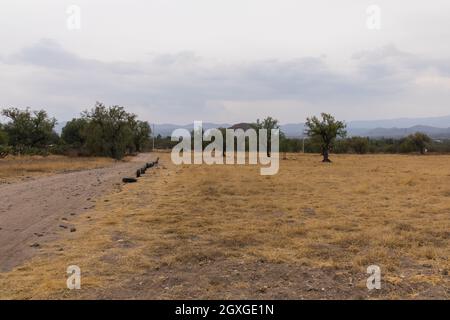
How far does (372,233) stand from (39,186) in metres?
15.6

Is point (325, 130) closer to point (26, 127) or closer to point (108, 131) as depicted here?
point (108, 131)

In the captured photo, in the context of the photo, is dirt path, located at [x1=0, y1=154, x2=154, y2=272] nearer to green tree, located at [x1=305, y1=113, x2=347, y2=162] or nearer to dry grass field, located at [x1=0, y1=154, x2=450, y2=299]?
dry grass field, located at [x1=0, y1=154, x2=450, y2=299]

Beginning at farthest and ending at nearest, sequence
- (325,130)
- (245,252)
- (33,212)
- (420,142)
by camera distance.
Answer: (420,142)
(325,130)
(33,212)
(245,252)

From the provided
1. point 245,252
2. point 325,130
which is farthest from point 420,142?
point 245,252

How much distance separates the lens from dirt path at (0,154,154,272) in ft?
25.0

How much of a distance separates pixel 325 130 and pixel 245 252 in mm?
43632

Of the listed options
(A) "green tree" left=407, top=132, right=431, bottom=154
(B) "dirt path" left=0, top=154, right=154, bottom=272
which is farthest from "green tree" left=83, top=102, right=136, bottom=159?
(A) "green tree" left=407, top=132, right=431, bottom=154

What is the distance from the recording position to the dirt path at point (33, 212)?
25.0 feet

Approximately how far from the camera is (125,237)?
868cm

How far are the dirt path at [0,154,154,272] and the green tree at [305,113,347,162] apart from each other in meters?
34.8

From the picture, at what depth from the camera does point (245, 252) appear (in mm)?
7504

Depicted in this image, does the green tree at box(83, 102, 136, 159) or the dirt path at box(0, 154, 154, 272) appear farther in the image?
the green tree at box(83, 102, 136, 159)

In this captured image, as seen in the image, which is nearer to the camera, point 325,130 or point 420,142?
point 325,130

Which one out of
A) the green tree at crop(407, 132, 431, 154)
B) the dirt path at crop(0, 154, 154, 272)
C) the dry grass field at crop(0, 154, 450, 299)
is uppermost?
the green tree at crop(407, 132, 431, 154)
